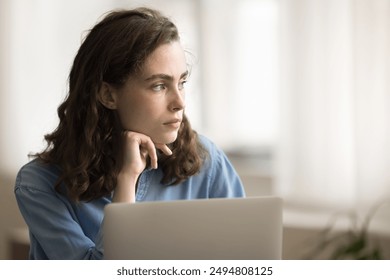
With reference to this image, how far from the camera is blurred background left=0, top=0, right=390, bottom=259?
2822 mm

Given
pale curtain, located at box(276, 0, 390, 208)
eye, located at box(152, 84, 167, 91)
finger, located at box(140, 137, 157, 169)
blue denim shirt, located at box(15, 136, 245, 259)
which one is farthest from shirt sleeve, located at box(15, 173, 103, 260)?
pale curtain, located at box(276, 0, 390, 208)

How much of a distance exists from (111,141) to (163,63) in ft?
0.89

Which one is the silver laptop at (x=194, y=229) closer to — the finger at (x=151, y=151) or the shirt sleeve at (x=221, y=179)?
the finger at (x=151, y=151)

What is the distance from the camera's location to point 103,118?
1912 millimetres

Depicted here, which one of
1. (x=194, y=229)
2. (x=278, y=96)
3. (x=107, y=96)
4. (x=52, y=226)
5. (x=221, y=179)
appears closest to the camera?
(x=194, y=229)

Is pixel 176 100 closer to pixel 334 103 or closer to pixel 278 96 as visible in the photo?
pixel 334 103

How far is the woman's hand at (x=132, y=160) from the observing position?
1.73m

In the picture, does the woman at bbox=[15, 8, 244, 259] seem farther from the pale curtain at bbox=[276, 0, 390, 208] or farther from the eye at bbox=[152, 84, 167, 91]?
the pale curtain at bbox=[276, 0, 390, 208]

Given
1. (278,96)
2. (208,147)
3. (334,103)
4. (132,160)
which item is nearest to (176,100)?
(132,160)

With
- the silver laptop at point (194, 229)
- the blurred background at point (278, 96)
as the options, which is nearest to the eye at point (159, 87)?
the silver laptop at point (194, 229)

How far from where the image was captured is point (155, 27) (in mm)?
1805

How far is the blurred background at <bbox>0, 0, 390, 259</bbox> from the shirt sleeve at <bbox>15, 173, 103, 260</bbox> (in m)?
1.05

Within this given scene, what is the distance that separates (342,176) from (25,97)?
1.71m

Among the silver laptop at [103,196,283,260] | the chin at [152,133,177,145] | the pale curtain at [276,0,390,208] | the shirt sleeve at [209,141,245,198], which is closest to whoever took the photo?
the silver laptop at [103,196,283,260]
